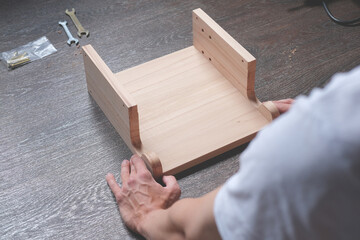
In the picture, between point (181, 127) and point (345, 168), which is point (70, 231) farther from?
point (345, 168)

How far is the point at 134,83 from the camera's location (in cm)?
153

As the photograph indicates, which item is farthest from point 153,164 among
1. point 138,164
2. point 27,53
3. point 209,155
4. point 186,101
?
point 27,53

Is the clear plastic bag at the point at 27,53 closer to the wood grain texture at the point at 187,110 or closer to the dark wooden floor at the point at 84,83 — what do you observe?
the dark wooden floor at the point at 84,83

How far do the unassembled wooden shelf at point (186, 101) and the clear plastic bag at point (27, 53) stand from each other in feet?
0.91

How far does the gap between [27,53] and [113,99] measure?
0.52m

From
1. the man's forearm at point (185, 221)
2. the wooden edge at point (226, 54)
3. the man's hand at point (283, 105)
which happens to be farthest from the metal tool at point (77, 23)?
the man's forearm at point (185, 221)

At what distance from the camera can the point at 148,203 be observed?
1.19 m

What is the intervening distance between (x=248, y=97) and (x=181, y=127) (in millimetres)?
220

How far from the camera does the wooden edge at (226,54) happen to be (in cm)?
139

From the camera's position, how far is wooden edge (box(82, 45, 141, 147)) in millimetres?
1261

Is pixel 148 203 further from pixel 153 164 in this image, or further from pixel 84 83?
pixel 84 83

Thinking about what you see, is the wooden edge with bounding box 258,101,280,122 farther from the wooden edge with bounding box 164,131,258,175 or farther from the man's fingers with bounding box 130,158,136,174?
the man's fingers with bounding box 130,158,136,174

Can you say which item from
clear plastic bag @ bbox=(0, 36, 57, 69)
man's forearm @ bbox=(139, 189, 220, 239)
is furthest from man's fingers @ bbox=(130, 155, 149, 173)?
clear plastic bag @ bbox=(0, 36, 57, 69)

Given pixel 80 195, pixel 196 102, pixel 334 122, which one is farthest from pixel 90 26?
pixel 334 122
